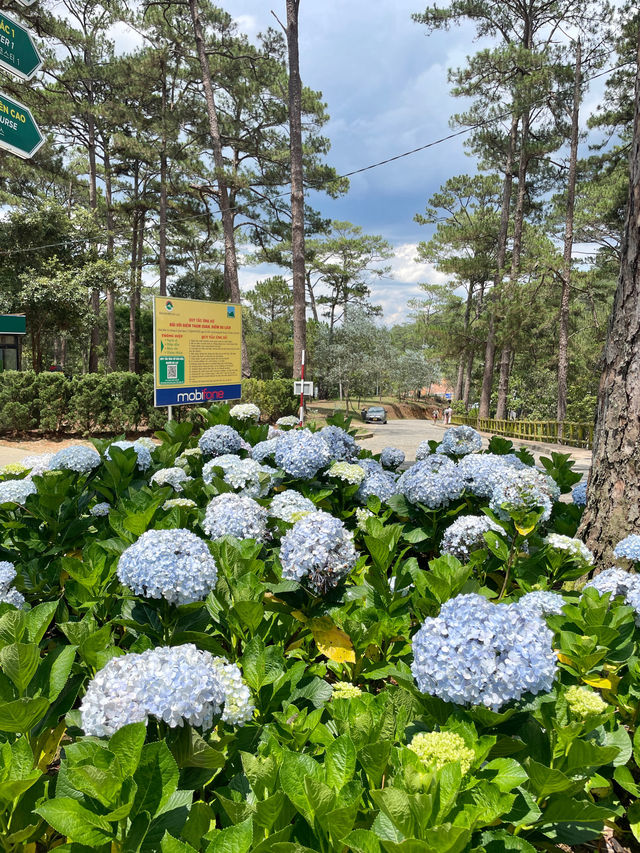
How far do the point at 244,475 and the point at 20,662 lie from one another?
133cm

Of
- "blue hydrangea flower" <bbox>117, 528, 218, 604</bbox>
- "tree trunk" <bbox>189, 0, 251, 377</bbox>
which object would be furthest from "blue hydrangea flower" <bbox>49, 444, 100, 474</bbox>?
"tree trunk" <bbox>189, 0, 251, 377</bbox>

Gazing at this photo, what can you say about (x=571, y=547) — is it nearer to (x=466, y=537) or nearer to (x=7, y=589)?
(x=466, y=537)

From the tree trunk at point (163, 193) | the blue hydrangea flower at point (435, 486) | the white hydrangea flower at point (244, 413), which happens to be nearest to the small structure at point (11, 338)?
the tree trunk at point (163, 193)

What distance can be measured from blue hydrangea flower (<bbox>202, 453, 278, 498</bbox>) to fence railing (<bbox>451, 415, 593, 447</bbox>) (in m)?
15.6

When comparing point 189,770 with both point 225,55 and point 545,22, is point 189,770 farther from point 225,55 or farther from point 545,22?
point 545,22

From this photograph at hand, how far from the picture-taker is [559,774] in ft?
3.20

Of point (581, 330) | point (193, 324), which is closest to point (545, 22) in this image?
point (581, 330)

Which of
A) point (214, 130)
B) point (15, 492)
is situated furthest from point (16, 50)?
point (214, 130)

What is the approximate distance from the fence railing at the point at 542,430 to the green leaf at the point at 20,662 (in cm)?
1696

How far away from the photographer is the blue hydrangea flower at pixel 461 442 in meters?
3.07

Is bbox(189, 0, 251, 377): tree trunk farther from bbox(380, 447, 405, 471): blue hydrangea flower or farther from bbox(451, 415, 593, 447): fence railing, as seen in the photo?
bbox(380, 447, 405, 471): blue hydrangea flower

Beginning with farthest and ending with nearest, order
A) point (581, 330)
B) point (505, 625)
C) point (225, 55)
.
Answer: point (581, 330) → point (225, 55) → point (505, 625)

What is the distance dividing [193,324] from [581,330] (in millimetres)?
26380

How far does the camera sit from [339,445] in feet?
9.21
